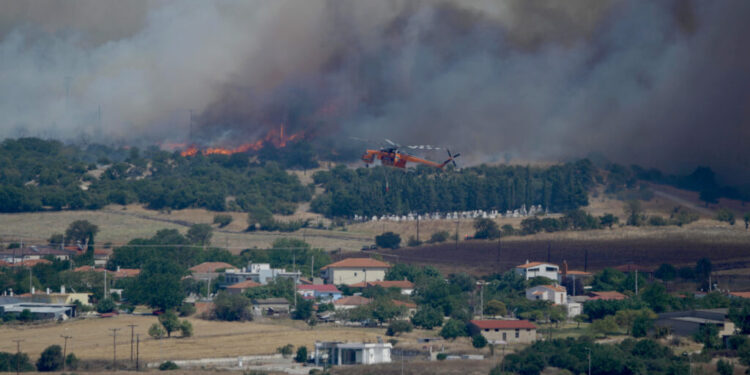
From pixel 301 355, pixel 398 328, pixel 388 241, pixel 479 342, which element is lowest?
pixel 301 355

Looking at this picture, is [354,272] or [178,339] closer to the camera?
[178,339]

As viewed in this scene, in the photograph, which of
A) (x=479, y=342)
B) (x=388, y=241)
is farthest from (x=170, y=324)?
(x=388, y=241)

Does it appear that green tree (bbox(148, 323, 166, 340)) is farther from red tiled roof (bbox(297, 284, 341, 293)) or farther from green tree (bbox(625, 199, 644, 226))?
green tree (bbox(625, 199, 644, 226))

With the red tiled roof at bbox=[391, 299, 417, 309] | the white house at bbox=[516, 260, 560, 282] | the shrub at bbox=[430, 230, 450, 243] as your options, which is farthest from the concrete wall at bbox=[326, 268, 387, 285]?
the shrub at bbox=[430, 230, 450, 243]

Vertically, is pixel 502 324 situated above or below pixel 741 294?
below

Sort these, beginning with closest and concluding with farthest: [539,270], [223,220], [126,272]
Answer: [539,270] < [126,272] < [223,220]

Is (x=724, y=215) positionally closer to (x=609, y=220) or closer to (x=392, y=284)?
(x=609, y=220)

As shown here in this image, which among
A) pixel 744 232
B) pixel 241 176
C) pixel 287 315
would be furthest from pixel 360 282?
pixel 241 176
